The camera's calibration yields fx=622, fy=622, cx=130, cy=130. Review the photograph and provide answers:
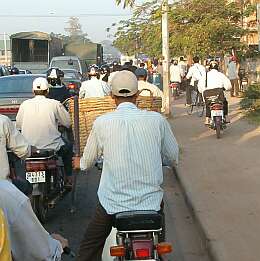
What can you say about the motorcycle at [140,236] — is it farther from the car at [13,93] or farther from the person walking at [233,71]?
the person walking at [233,71]

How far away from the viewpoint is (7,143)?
543 cm

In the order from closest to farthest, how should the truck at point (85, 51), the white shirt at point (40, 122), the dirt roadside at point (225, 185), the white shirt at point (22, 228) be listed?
the white shirt at point (22, 228), the dirt roadside at point (225, 185), the white shirt at point (40, 122), the truck at point (85, 51)

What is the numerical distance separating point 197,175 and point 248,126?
6.32m

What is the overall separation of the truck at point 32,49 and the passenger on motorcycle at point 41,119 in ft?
93.1

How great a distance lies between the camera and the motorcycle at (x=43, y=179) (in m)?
6.69

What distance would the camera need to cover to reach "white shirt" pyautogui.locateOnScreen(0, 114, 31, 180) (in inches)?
210

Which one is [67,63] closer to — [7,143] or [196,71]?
[196,71]

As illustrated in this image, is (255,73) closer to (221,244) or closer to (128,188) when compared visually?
(221,244)

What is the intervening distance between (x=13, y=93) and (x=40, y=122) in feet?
15.3

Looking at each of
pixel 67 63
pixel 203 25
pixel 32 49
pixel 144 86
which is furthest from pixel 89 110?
pixel 32 49

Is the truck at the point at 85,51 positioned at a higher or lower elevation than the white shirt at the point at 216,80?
higher

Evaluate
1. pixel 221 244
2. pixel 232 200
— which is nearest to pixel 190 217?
pixel 232 200

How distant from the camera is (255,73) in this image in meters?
26.3

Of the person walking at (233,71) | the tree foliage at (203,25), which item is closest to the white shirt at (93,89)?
the tree foliage at (203,25)
